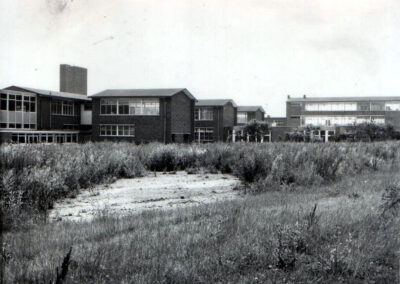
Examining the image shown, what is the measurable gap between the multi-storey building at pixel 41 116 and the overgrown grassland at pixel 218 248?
109 feet

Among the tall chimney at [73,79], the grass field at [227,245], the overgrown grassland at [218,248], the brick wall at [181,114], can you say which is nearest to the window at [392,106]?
the brick wall at [181,114]

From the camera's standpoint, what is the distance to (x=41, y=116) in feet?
144

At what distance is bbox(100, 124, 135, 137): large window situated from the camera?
4588cm

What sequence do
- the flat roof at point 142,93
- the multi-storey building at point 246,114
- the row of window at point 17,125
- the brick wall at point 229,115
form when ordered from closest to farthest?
1. the row of window at point 17,125
2. the flat roof at point 142,93
3. the brick wall at point 229,115
4. the multi-storey building at point 246,114

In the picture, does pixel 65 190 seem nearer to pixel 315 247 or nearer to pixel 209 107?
pixel 315 247

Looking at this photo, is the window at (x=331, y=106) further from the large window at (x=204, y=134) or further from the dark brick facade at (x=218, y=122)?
the large window at (x=204, y=134)

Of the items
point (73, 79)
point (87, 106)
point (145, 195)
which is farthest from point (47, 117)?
point (145, 195)

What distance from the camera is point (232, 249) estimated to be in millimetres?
5316

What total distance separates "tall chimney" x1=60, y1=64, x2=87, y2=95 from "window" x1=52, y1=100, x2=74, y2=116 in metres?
9.11

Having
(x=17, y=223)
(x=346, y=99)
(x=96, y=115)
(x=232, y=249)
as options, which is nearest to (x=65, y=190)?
(x=17, y=223)

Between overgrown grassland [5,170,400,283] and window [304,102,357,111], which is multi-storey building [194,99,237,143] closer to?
window [304,102,357,111]

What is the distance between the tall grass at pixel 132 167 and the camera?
9395 mm

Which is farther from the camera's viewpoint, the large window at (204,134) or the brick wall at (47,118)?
the large window at (204,134)

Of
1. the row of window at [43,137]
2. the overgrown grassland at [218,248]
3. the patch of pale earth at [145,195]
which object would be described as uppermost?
the row of window at [43,137]
